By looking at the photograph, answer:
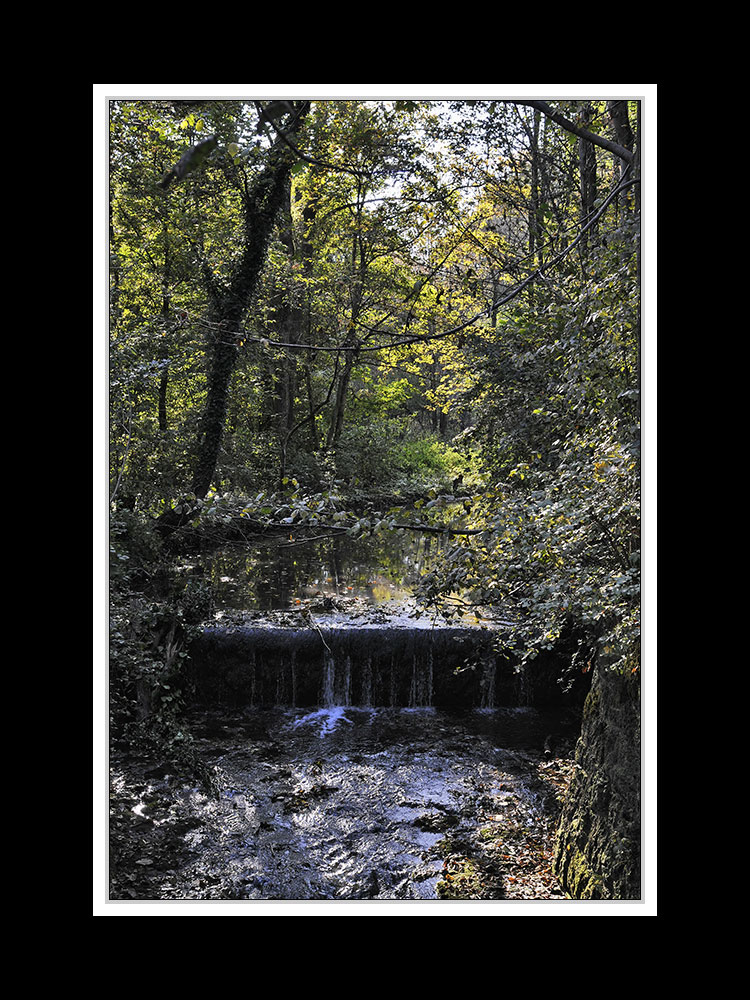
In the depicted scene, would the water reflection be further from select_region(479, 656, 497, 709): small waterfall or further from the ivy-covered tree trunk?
the ivy-covered tree trunk

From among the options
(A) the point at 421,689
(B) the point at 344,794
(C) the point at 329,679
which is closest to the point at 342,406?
(C) the point at 329,679

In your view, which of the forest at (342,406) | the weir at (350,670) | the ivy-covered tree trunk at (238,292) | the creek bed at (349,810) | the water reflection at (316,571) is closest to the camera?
the forest at (342,406)

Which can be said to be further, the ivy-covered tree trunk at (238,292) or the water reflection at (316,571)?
the ivy-covered tree trunk at (238,292)

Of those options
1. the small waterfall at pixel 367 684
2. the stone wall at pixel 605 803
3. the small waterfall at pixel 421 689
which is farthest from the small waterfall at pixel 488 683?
the stone wall at pixel 605 803

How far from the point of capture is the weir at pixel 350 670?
642 centimetres

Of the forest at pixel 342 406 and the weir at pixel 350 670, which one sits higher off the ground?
the forest at pixel 342 406

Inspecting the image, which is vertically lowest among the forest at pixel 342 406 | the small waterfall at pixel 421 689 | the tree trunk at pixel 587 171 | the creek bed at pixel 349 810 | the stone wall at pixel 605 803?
the creek bed at pixel 349 810

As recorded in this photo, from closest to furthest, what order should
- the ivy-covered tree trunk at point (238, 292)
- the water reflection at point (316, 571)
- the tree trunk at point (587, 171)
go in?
the tree trunk at point (587, 171), the water reflection at point (316, 571), the ivy-covered tree trunk at point (238, 292)

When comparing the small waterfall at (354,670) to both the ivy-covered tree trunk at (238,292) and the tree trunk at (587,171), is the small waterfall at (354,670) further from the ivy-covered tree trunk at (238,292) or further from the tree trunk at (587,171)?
the tree trunk at (587,171)

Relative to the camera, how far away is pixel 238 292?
28.1 ft

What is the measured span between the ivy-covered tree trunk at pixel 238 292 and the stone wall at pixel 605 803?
581 cm
